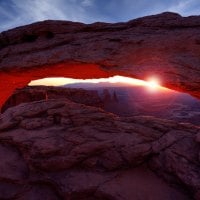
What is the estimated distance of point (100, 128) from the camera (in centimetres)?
646

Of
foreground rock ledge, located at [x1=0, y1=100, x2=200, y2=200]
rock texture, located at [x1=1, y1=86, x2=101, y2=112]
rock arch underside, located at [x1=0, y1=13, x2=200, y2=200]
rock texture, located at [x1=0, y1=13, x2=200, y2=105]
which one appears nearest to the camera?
foreground rock ledge, located at [x1=0, y1=100, x2=200, y2=200]

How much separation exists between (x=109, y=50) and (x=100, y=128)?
2932mm

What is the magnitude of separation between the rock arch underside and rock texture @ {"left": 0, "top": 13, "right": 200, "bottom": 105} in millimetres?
32

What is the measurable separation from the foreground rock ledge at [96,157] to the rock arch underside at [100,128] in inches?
0.9

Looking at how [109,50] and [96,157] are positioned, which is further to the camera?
[109,50]

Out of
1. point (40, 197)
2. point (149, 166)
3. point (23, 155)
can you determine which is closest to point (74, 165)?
point (40, 197)

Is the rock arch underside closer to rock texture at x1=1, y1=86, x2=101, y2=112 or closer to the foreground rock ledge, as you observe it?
the foreground rock ledge

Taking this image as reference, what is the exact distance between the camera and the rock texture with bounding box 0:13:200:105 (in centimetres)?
717

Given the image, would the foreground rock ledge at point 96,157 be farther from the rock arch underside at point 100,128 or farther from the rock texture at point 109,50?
the rock texture at point 109,50

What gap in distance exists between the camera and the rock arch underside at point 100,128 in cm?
501

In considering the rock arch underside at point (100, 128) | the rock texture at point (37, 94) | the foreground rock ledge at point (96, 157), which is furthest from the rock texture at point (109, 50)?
the rock texture at point (37, 94)

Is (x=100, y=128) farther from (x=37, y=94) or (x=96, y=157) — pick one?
(x=37, y=94)

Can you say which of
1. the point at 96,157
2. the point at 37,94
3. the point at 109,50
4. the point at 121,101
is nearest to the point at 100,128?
the point at 96,157

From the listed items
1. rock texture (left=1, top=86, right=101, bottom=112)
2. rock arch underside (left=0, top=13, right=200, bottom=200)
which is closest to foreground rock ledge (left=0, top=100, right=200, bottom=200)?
rock arch underside (left=0, top=13, right=200, bottom=200)
